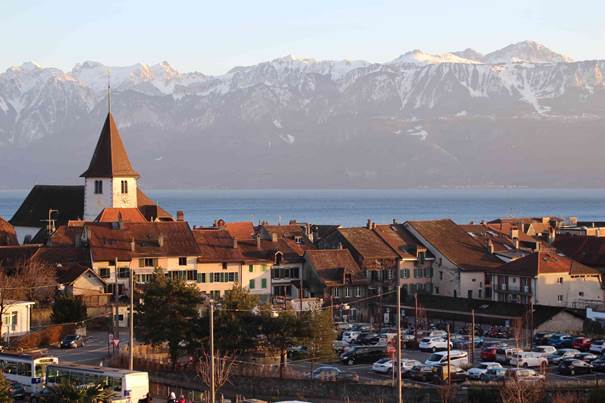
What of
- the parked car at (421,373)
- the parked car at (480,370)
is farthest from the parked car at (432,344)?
the parked car at (421,373)

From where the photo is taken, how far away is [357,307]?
79.0 metres

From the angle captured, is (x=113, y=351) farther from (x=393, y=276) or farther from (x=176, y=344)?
(x=393, y=276)

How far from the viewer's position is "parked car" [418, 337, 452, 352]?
60228mm

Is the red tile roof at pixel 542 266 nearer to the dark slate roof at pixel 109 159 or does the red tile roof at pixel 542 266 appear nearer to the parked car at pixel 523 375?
the parked car at pixel 523 375

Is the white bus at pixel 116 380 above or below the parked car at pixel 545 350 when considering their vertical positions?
above

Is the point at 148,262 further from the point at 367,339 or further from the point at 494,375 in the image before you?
the point at 494,375

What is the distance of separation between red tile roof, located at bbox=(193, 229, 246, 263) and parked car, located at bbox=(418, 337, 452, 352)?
20053 millimetres

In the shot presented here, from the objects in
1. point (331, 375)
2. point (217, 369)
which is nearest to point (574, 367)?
point (331, 375)

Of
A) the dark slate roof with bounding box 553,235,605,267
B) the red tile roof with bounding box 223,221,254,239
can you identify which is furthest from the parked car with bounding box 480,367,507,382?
the red tile roof with bounding box 223,221,254,239

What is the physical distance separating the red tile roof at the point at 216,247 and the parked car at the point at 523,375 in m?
29.3

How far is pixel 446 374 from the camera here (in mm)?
50344

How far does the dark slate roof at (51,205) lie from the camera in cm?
9750

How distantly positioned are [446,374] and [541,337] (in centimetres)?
1590

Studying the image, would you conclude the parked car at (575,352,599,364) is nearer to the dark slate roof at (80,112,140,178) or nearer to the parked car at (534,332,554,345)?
the parked car at (534,332,554,345)
